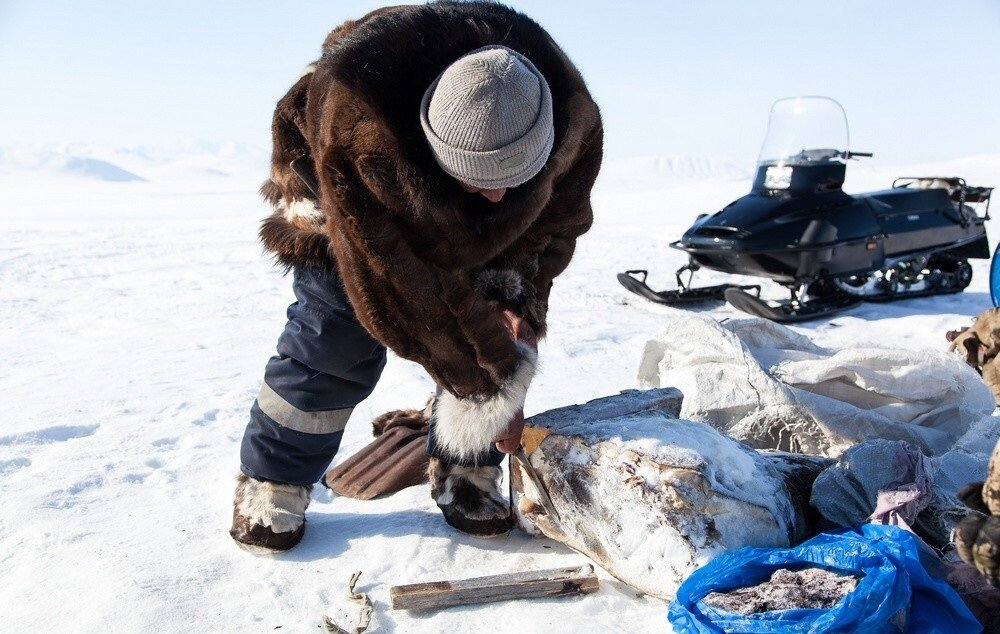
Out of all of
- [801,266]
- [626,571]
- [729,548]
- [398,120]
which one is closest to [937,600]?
[729,548]

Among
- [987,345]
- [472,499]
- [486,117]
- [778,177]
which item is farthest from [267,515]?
[778,177]

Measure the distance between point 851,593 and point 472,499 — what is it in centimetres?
96

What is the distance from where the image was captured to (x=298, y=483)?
200 cm

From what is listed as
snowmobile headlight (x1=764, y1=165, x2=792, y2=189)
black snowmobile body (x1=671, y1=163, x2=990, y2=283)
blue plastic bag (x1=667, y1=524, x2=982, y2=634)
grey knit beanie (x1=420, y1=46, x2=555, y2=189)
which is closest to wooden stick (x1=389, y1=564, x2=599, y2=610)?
blue plastic bag (x1=667, y1=524, x2=982, y2=634)

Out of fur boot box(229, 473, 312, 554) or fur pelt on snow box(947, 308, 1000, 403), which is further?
fur boot box(229, 473, 312, 554)

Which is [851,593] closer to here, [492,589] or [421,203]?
[492,589]

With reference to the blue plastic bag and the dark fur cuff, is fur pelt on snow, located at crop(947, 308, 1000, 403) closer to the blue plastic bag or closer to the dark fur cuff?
the blue plastic bag

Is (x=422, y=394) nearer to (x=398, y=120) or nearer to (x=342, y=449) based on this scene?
(x=342, y=449)

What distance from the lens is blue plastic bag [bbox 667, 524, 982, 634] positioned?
52.4 inches

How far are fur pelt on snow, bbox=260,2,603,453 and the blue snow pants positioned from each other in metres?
0.10

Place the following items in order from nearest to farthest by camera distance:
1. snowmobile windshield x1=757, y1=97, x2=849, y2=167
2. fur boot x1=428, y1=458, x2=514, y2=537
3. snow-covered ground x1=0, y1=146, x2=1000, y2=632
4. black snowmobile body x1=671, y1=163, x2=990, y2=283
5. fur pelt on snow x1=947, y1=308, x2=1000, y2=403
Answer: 1. fur pelt on snow x1=947, y1=308, x2=1000, y2=403
2. snow-covered ground x1=0, y1=146, x2=1000, y2=632
3. fur boot x1=428, y1=458, x2=514, y2=537
4. black snowmobile body x1=671, y1=163, x2=990, y2=283
5. snowmobile windshield x1=757, y1=97, x2=849, y2=167

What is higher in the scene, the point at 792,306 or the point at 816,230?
the point at 816,230

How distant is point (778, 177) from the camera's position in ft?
17.1

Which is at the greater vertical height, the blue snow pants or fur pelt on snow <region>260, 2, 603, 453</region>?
fur pelt on snow <region>260, 2, 603, 453</region>
